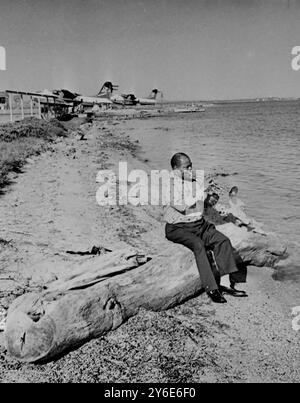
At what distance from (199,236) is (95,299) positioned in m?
1.58

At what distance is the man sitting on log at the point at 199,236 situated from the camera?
482 centimetres

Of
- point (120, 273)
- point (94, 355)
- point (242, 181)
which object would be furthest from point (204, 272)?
point (242, 181)

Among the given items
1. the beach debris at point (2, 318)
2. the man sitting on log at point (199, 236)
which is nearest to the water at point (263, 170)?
the man sitting on log at point (199, 236)

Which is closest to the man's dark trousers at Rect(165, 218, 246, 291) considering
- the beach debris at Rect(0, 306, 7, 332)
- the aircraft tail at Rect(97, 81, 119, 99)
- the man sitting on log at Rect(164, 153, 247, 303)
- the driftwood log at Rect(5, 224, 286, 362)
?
the man sitting on log at Rect(164, 153, 247, 303)

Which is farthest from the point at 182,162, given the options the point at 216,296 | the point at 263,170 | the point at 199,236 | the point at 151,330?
the point at 263,170

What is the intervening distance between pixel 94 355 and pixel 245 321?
1705 mm

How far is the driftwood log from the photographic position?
3.70 metres

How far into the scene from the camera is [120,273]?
4.53 m

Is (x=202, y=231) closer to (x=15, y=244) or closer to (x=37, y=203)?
(x=15, y=244)

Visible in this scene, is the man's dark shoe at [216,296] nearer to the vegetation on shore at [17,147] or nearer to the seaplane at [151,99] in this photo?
the vegetation on shore at [17,147]

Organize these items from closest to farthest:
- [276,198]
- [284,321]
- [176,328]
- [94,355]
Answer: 1. [94,355]
2. [176,328]
3. [284,321]
4. [276,198]

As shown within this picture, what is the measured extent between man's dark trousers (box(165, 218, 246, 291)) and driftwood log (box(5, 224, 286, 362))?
0.14 metres

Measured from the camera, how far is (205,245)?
16.5 ft

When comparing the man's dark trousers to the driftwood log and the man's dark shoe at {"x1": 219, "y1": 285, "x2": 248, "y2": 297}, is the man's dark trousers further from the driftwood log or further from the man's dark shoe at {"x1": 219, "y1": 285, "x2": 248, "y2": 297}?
the man's dark shoe at {"x1": 219, "y1": 285, "x2": 248, "y2": 297}
